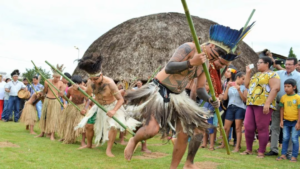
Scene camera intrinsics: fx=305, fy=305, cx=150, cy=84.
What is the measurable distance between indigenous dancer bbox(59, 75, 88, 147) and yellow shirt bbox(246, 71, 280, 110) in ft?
11.8

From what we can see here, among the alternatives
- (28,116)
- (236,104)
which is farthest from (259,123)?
(28,116)

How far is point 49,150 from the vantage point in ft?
18.6

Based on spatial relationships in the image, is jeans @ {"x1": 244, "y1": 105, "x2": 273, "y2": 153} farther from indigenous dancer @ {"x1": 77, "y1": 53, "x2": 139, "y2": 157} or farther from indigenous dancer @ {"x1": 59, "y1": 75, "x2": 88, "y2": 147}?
indigenous dancer @ {"x1": 59, "y1": 75, "x2": 88, "y2": 147}

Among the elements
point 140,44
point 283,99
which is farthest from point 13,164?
point 140,44

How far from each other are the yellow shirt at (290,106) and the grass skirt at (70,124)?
4.13 m

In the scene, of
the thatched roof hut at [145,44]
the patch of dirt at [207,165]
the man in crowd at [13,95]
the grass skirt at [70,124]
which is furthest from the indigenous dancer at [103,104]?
the thatched roof hut at [145,44]

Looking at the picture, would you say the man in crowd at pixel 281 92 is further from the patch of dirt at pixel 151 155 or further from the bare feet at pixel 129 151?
the bare feet at pixel 129 151

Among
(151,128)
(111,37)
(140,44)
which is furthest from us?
(111,37)

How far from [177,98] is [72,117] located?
→ 12.9 ft

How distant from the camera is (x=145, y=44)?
1623 cm

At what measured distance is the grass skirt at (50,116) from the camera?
7375 millimetres

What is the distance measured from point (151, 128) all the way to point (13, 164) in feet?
7.02

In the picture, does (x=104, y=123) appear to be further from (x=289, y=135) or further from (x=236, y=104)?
(x=289, y=135)

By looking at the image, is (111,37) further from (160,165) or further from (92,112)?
(160,165)
